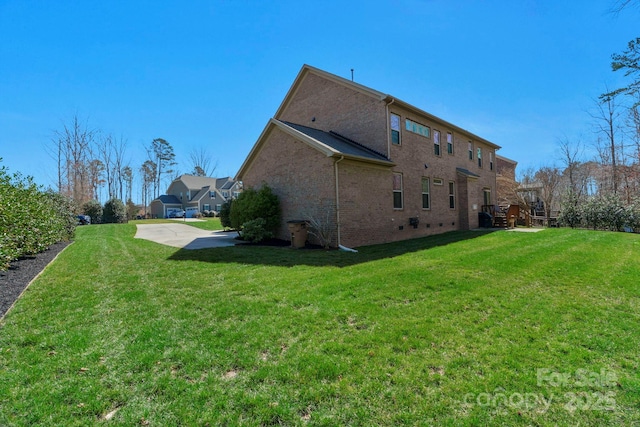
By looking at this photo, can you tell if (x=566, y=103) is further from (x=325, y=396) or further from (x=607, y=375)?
(x=325, y=396)

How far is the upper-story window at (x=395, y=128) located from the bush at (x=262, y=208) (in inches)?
253

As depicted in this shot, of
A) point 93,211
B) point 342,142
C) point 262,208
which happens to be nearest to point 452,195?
point 342,142

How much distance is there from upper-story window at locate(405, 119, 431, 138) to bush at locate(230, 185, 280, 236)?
785 cm

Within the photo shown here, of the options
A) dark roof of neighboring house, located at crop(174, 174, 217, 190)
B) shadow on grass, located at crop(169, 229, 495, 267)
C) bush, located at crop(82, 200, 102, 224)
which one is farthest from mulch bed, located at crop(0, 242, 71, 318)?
dark roof of neighboring house, located at crop(174, 174, 217, 190)

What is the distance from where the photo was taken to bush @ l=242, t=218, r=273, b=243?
1288 centimetres

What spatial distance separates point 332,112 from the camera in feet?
51.2

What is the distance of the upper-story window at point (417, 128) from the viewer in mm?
14952

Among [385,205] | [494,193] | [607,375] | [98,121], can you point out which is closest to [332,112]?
[385,205]

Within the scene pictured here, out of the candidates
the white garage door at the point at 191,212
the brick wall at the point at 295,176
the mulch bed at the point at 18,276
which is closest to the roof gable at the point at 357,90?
the brick wall at the point at 295,176

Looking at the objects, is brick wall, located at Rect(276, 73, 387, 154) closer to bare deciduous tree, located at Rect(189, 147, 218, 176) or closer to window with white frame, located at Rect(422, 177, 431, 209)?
window with white frame, located at Rect(422, 177, 431, 209)

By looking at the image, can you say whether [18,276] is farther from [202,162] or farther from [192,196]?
[202,162]

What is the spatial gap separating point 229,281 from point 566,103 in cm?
2345

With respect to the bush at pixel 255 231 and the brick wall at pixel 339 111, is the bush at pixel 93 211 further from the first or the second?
the bush at pixel 255 231

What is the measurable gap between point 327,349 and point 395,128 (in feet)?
41.8
